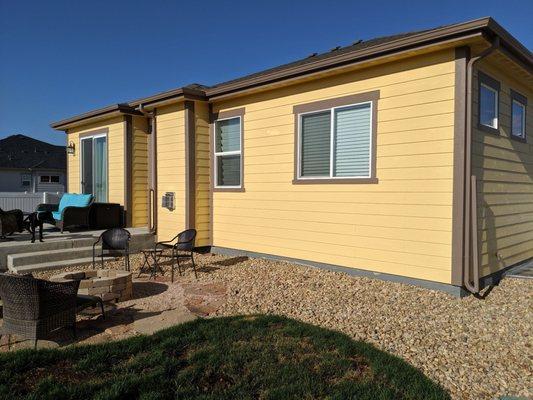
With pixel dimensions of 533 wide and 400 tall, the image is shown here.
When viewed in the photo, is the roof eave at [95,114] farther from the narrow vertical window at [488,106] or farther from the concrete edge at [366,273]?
the narrow vertical window at [488,106]

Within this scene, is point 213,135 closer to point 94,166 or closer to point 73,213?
point 73,213

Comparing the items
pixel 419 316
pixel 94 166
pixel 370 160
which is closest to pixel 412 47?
pixel 370 160

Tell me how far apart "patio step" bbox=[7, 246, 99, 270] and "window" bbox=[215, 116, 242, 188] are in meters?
3.04

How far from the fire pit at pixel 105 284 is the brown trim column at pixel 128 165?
4.94 metres

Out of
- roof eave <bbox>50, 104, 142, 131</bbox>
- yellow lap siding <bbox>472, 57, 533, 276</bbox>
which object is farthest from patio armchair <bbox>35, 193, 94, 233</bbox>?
yellow lap siding <bbox>472, 57, 533, 276</bbox>

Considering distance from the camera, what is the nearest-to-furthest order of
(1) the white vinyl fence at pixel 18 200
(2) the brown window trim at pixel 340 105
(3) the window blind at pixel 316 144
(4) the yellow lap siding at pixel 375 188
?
(4) the yellow lap siding at pixel 375 188 → (2) the brown window trim at pixel 340 105 → (3) the window blind at pixel 316 144 → (1) the white vinyl fence at pixel 18 200

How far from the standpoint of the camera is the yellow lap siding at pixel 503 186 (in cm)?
604

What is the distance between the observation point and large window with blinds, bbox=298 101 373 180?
667 cm

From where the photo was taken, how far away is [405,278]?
20.2 ft

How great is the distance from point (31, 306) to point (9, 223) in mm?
5271

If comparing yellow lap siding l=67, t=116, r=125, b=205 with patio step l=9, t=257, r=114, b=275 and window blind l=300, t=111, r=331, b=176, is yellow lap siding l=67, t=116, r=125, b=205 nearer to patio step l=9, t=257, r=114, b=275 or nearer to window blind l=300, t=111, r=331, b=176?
patio step l=9, t=257, r=114, b=275

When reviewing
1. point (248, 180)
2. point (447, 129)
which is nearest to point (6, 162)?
point (248, 180)

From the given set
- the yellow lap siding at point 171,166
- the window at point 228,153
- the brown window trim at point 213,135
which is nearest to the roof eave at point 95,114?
the yellow lap siding at point 171,166

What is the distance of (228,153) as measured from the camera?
891 centimetres
